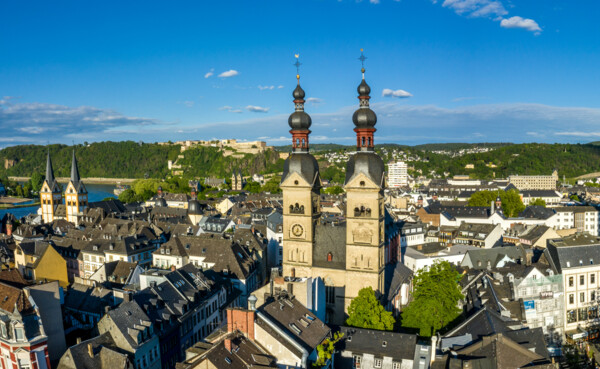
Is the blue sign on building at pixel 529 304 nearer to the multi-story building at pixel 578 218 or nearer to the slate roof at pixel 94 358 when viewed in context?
the slate roof at pixel 94 358

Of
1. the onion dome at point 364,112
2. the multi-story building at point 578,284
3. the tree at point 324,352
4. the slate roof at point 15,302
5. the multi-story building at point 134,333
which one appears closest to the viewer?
the tree at point 324,352

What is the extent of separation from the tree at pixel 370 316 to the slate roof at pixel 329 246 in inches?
294

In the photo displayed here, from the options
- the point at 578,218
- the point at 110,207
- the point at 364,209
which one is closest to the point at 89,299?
the point at 364,209

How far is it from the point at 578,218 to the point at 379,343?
9896cm

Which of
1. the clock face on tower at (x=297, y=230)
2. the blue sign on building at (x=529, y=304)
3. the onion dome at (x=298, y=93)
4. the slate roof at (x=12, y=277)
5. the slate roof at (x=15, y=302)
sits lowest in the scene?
the blue sign on building at (x=529, y=304)

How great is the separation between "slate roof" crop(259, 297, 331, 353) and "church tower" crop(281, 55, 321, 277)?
47.1ft

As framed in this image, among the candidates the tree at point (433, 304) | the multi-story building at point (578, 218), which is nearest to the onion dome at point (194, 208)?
the tree at point (433, 304)

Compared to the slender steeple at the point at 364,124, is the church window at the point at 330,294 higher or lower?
lower

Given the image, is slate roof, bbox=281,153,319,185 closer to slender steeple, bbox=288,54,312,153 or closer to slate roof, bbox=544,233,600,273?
slender steeple, bbox=288,54,312,153

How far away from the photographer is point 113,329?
35.3 m

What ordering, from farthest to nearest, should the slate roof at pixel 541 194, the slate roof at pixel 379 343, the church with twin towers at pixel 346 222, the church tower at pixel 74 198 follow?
the slate roof at pixel 541 194
the church tower at pixel 74 198
the church with twin towers at pixel 346 222
the slate roof at pixel 379 343

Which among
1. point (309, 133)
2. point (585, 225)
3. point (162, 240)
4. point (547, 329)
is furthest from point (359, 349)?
point (585, 225)

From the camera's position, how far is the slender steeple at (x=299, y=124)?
50.1 metres

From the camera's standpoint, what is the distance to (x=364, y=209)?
4791 centimetres
